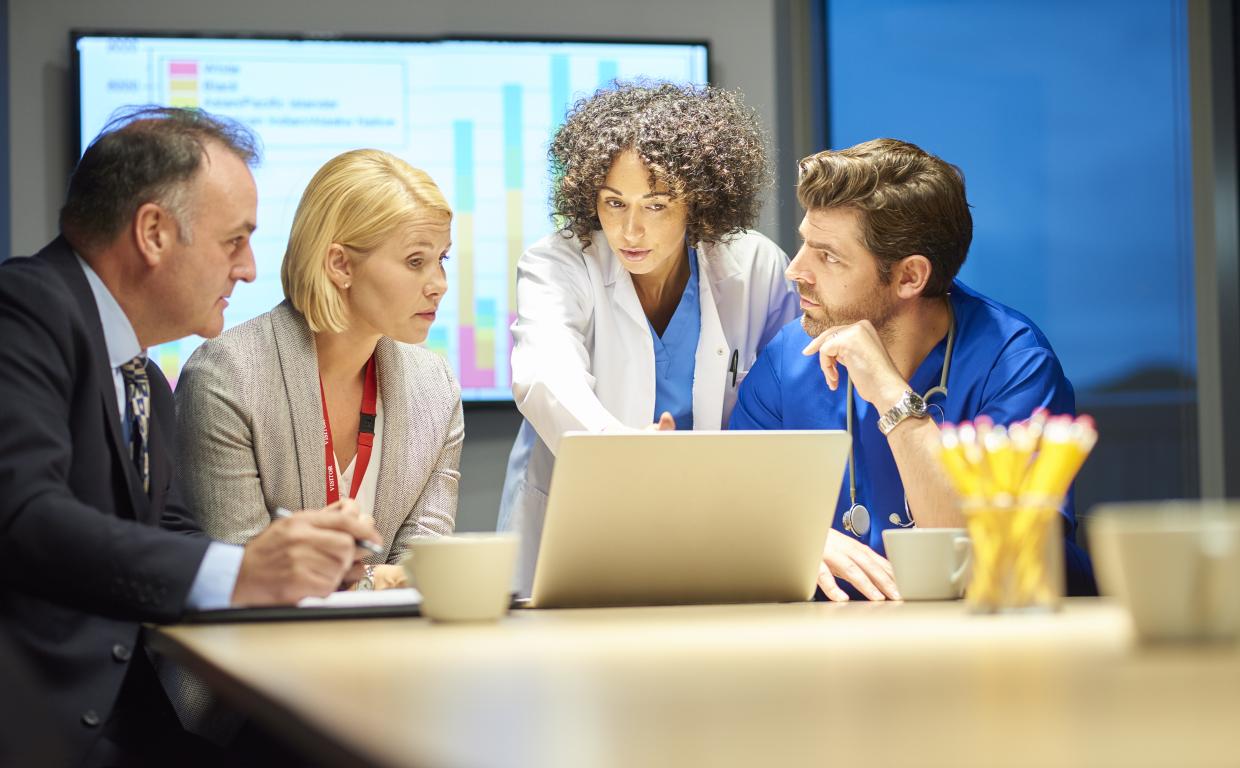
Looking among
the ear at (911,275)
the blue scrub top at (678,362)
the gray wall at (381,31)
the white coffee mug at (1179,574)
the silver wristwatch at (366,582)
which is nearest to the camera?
the white coffee mug at (1179,574)

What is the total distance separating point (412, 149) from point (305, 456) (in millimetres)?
1944

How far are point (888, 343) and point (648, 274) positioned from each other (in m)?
0.59

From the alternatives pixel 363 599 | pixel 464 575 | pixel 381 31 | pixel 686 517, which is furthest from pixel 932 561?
pixel 381 31

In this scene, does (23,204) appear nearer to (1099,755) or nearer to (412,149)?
(412,149)

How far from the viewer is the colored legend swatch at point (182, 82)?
4008mm

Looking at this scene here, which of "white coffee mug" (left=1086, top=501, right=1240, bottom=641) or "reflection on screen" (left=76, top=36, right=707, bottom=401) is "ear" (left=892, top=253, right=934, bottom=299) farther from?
"reflection on screen" (left=76, top=36, right=707, bottom=401)

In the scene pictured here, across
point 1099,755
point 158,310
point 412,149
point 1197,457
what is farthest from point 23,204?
point 1099,755

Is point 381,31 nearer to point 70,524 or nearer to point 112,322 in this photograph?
point 112,322

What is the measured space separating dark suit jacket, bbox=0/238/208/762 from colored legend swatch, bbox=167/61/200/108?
7.90 ft

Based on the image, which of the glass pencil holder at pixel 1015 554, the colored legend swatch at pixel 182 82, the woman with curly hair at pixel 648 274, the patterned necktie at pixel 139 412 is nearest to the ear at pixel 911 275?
the woman with curly hair at pixel 648 274

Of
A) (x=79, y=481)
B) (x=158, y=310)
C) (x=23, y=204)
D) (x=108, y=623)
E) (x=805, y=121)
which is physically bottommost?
(x=108, y=623)

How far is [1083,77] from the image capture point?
335 cm

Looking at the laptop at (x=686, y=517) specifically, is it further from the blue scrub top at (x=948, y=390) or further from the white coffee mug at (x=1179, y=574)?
the blue scrub top at (x=948, y=390)

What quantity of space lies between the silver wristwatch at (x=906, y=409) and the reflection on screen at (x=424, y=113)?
1.95m
